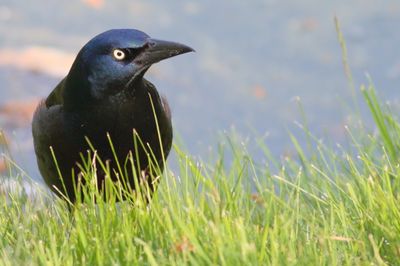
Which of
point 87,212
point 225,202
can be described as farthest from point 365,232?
point 87,212

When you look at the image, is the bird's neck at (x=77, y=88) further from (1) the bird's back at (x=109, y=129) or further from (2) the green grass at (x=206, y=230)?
(2) the green grass at (x=206, y=230)

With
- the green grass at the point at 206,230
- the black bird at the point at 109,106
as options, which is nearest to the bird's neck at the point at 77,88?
the black bird at the point at 109,106

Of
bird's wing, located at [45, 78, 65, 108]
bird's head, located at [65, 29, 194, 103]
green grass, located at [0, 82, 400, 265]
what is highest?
bird's head, located at [65, 29, 194, 103]

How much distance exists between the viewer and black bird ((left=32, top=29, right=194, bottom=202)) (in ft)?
15.7

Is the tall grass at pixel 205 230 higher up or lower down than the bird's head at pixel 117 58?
lower down

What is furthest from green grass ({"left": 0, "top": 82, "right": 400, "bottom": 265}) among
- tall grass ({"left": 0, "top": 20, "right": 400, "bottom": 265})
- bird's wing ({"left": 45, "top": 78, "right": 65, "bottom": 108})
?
bird's wing ({"left": 45, "top": 78, "right": 65, "bottom": 108})

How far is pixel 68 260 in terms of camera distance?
380 cm

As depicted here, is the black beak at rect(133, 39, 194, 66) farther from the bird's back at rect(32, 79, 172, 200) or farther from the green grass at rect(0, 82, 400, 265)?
the green grass at rect(0, 82, 400, 265)

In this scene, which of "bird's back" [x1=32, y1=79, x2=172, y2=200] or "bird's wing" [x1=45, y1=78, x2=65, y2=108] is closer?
"bird's back" [x1=32, y1=79, x2=172, y2=200]

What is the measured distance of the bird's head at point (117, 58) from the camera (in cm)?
476

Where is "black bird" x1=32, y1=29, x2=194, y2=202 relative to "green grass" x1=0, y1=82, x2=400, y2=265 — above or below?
above

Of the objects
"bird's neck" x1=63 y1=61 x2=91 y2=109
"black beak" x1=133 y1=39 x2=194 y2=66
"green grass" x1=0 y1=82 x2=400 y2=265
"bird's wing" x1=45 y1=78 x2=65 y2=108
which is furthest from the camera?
"bird's wing" x1=45 y1=78 x2=65 y2=108

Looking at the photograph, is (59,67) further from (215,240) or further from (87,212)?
(215,240)

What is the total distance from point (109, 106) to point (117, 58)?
0.21m
